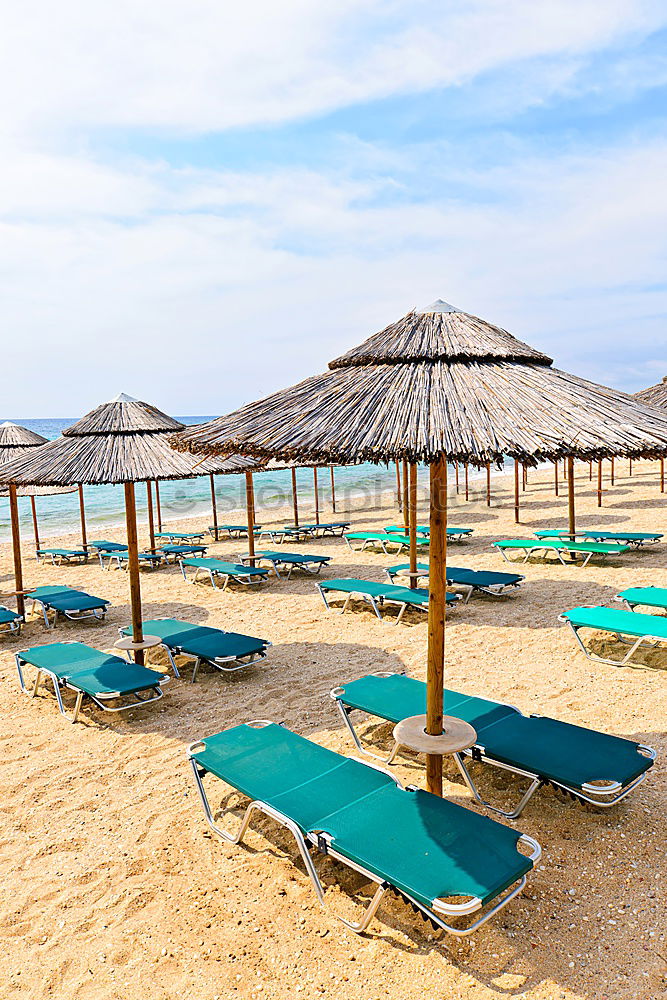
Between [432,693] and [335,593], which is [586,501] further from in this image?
[432,693]

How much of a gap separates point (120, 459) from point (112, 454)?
139mm

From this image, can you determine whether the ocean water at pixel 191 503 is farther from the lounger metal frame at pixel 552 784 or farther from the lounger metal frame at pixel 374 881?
the lounger metal frame at pixel 374 881

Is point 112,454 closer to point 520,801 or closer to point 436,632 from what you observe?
point 436,632

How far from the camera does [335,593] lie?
9.65 m

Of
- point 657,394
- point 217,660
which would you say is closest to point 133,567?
point 217,660

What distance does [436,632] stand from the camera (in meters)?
3.62

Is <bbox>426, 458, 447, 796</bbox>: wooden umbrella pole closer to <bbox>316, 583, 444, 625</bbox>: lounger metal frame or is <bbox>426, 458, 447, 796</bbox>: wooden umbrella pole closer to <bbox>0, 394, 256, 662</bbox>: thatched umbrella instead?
<bbox>0, 394, 256, 662</bbox>: thatched umbrella

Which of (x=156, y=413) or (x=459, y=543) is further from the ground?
(x=156, y=413)

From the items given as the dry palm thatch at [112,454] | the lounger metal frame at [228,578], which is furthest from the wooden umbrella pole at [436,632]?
the lounger metal frame at [228,578]

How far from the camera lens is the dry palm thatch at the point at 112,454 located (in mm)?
6000

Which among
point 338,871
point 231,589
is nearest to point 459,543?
point 231,589

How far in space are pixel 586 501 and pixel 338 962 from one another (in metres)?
17.0

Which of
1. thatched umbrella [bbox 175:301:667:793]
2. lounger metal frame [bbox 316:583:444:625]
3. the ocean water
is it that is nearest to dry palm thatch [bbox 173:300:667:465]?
thatched umbrella [bbox 175:301:667:793]

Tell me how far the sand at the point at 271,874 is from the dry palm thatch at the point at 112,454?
2.12 meters
